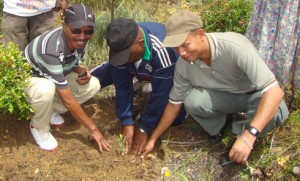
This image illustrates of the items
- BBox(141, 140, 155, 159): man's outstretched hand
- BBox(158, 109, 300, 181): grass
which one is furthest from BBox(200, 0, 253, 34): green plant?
BBox(141, 140, 155, 159): man's outstretched hand

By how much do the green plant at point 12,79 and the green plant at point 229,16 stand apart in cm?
226

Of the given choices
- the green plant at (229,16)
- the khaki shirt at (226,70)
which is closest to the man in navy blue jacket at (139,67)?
the khaki shirt at (226,70)

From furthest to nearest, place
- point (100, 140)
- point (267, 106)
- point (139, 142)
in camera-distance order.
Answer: point (139, 142), point (100, 140), point (267, 106)

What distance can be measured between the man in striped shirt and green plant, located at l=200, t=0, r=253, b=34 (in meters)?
1.83

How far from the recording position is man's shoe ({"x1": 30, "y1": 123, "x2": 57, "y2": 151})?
3432 millimetres

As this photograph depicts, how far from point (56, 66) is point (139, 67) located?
25.7 inches

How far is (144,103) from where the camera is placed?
4113 mm

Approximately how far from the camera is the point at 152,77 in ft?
10.8

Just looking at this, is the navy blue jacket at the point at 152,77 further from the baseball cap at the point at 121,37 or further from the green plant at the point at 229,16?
the green plant at the point at 229,16

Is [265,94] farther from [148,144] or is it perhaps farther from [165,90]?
[148,144]

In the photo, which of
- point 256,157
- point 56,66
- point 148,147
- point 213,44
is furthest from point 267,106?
point 56,66

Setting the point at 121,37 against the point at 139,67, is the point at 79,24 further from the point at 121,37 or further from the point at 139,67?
the point at 139,67

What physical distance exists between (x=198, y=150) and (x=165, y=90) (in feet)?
1.90

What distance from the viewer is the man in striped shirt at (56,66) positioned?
3.06 meters
